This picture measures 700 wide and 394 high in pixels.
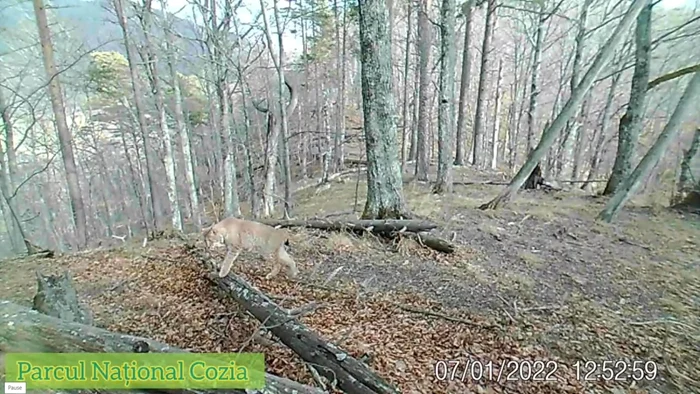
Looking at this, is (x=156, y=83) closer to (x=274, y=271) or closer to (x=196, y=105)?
(x=274, y=271)

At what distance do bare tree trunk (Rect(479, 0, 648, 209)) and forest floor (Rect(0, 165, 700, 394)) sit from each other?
1375 millimetres

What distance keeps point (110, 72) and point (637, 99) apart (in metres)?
16.3

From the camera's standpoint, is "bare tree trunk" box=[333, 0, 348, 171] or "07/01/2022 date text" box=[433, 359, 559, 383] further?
"bare tree trunk" box=[333, 0, 348, 171]

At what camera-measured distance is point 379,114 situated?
16.9 ft

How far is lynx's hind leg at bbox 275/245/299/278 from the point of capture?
12.1 ft

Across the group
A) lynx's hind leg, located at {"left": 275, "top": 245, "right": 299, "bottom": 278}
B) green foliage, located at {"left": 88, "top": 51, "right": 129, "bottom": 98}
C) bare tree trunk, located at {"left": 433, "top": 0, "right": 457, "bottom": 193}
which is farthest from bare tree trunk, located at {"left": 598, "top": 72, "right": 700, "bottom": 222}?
green foliage, located at {"left": 88, "top": 51, "right": 129, "bottom": 98}

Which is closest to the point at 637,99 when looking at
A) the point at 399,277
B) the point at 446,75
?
the point at 446,75

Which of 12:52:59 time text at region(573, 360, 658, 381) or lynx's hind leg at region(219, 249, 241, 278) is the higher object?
lynx's hind leg at region(219, 249, 241, 278)

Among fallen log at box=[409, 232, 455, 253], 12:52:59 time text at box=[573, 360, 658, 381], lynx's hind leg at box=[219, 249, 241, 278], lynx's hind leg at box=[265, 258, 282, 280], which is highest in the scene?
lynx's hind leg at box=[219, 249, 241, 278]

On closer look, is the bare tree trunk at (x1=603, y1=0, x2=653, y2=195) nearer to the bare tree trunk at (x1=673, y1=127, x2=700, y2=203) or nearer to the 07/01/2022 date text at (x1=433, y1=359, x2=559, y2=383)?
the bare tree trunk at (x1=673, y1=127, x2=700, y2=203)

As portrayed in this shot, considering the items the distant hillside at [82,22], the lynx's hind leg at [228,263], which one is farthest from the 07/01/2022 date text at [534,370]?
the distant hillside at [82,22]

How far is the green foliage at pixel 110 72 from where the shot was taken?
14.5 metres

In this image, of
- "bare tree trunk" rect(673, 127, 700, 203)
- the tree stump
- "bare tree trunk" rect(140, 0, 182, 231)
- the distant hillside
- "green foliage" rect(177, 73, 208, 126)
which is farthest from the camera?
"green foliage" rect(177, 73, 208, 126)

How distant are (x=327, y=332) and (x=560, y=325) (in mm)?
1950
